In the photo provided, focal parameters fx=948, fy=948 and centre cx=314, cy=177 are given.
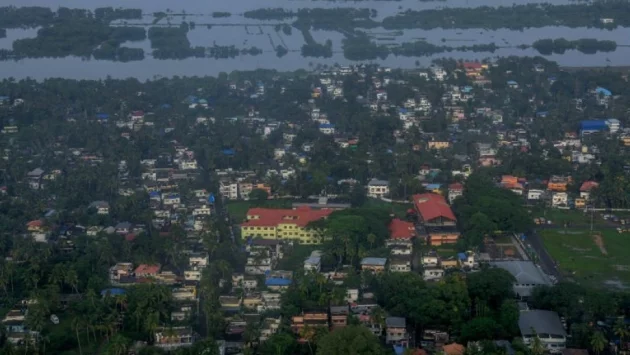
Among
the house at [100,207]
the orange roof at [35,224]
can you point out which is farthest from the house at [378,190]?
the orange roof at [35,224]

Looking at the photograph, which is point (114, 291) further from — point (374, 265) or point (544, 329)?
point (544, 329)

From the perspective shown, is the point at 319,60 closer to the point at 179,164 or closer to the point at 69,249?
the point at 179,164

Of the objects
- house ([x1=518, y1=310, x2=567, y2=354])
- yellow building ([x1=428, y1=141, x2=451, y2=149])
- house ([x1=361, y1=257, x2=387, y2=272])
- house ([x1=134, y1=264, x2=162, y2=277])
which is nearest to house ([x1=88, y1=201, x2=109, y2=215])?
house ([x1=134, y1=264, x2=162, y2=277])

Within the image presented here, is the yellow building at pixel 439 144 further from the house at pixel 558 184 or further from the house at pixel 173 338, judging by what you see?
the house at pixel 173 338

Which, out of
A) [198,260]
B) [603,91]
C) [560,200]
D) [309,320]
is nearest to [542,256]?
[560,200]

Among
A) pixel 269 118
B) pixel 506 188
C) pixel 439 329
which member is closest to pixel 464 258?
pixel 439 329
